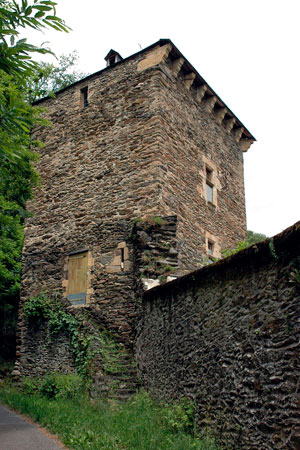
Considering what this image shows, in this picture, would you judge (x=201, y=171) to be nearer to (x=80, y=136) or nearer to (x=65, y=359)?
(x=80, y=136)

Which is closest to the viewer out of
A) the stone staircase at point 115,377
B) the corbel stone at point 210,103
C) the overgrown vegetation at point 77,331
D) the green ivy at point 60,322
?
the stone staircase at point 115,377

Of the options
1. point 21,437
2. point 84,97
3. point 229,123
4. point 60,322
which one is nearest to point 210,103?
point 229,123

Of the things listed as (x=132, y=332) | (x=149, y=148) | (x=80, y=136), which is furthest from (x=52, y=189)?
(x=132, y=332)

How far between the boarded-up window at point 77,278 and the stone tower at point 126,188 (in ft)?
0.09

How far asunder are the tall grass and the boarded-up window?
276 cm

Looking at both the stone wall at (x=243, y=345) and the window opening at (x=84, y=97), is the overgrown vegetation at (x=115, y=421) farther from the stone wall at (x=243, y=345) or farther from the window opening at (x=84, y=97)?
the window opening at (x=84, y=97)

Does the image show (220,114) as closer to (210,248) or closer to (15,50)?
(210,248)

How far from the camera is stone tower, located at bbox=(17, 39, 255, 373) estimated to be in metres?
10.7

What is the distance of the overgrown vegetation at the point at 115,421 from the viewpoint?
579 centimetres

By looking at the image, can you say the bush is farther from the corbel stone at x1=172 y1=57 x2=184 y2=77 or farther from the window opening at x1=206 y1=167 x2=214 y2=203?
the corbel stone at x1=172 y1=57 x2=184 y2=77

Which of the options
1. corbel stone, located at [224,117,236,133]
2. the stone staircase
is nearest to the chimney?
corbel stone, located at [224,117,236,133]

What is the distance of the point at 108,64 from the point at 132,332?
27.8 ft

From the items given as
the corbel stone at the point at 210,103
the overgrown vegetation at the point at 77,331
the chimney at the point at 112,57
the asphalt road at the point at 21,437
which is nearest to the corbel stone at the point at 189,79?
the corbel stone at the point at 210,103

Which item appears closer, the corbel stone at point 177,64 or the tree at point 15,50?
the tree at point 15,50
